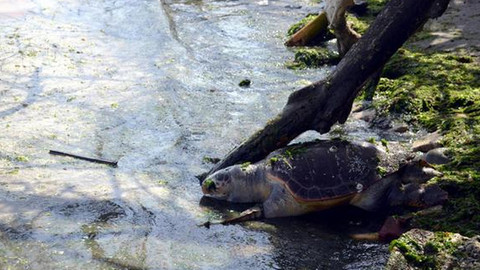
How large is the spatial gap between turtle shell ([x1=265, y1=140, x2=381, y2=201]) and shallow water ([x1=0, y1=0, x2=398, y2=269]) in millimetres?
243

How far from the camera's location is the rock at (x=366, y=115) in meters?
7.75

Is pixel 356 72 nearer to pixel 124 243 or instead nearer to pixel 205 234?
pixel 205 234

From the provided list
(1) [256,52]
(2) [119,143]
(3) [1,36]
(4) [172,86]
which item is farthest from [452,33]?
(3) [1,36]

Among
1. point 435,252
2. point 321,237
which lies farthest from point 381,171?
point 435,252

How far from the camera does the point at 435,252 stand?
14.7 ft

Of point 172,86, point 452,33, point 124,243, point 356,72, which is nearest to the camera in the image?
point 124,243

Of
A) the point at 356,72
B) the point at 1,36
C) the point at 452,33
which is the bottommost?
the point at 1,36

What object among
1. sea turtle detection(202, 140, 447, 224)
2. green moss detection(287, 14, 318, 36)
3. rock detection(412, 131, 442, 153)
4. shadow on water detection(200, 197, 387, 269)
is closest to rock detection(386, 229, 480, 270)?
shadow on water detection(200, 197, 387, 269)

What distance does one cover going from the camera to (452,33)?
388 inches

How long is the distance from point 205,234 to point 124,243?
0.60 meters

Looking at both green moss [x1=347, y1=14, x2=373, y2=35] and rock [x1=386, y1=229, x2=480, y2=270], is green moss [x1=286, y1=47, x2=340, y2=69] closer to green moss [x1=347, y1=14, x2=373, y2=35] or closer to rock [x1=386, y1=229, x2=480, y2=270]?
green moss [x1=347, y1=14, x2=373, y2=35]

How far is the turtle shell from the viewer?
18.4 feet

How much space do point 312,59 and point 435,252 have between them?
5.69m

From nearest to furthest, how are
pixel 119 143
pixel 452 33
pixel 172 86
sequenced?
pixel 119 143, pixel 172 86, pixel 452 33
